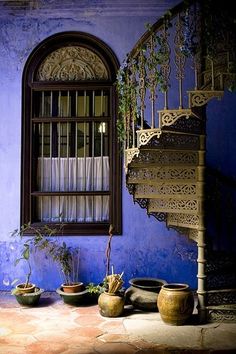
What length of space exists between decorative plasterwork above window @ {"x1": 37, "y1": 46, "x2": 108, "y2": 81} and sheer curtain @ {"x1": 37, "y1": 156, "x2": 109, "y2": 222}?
132 cm

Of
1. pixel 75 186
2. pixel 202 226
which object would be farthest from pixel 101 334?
pixel 75 186

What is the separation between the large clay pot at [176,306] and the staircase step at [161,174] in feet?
4.44

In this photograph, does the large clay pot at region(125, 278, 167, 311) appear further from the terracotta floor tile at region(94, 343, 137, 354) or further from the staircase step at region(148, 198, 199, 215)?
the terracotta floor tile at region(94, 343, 137, 354)

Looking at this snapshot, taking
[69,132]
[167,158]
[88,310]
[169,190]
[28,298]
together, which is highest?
[69,132]

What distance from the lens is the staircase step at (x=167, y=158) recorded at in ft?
16.9

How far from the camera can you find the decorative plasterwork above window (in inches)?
263

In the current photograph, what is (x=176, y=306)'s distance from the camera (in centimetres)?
484

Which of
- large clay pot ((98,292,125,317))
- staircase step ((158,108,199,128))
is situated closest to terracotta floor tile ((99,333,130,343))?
large clay pot ((98,292,125,317))

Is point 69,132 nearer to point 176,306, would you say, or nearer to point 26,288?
point 26,288

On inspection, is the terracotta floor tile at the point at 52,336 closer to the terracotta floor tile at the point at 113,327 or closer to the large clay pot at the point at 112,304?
the terracotta floor tile at the point at 113,327

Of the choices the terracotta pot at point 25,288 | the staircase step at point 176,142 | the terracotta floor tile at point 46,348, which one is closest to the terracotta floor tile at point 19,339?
the terracotta floor tile at point 46,348

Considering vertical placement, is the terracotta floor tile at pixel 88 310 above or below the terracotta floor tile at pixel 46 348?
below

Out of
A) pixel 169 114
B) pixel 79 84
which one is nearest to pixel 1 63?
pixel 79 84

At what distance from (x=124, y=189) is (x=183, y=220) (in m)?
1.33
